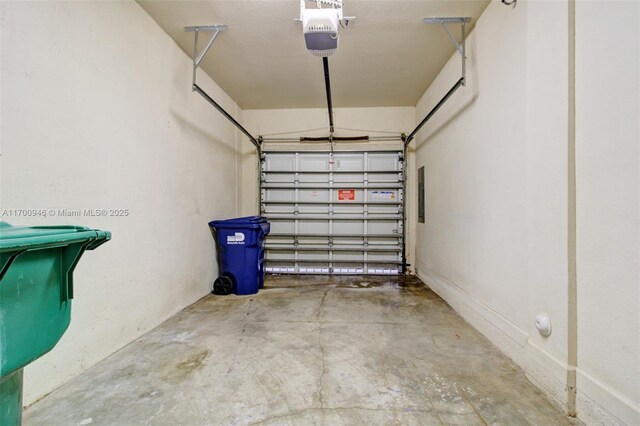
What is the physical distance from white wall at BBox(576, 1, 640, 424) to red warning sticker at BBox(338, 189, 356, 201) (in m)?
3.71

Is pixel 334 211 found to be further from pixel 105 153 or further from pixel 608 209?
pixel 608 209

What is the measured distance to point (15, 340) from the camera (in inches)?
36.6

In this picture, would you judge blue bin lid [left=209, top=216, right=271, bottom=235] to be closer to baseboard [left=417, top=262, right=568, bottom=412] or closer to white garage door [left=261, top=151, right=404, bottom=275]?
white garage door [left=261, top=151, right=404, bottom=275]

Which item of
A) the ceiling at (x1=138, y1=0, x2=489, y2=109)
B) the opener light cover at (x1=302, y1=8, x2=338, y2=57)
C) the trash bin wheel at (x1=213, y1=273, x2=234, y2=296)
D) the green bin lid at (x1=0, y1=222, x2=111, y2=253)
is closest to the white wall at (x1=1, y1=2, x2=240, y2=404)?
the trash bin wheel at (x1=213, y1=273, x2=234, y2=296)

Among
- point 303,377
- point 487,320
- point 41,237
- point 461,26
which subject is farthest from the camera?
point 461,26

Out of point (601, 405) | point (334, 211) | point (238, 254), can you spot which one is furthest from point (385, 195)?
point (601, 405)

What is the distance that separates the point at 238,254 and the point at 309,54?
276 cm

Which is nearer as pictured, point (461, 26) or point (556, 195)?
point (556, 195)

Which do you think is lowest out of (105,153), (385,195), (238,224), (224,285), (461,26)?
(224,285)

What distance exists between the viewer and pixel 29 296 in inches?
38.3

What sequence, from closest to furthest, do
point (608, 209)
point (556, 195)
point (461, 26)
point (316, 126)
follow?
point (608, 209) → point (556, 195) → point (461, 26) → point (316, 126)

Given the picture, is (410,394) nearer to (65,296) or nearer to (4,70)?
(65,296)

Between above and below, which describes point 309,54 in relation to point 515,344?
above

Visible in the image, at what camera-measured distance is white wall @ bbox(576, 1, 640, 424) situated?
1.22 m
